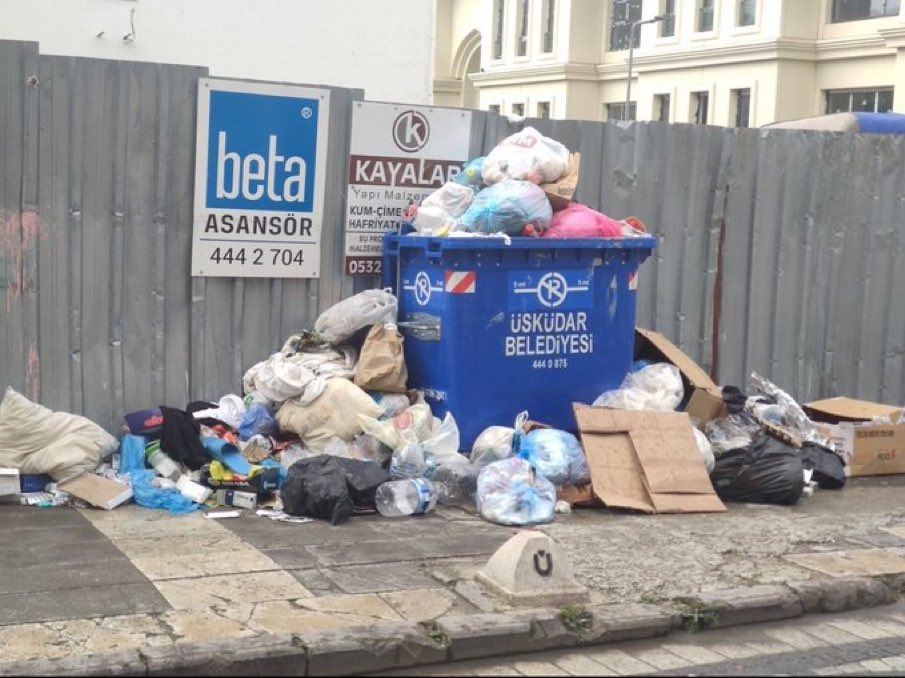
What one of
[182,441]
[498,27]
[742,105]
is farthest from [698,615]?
[498,27]

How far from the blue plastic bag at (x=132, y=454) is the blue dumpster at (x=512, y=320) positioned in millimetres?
1830

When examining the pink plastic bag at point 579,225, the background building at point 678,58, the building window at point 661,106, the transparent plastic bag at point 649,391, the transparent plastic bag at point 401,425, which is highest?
the background building at point 678,58

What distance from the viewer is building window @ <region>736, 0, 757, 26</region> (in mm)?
38375

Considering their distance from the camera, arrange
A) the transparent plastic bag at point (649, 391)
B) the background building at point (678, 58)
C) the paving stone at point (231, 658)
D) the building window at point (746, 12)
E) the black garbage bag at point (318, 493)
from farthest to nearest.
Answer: the building window at point (746, 12), the background building at point (678, 58), the transparent plastic bag at point (649, 391), the black garbage bag at point (318, 493), the paving stone at point (231, 658)

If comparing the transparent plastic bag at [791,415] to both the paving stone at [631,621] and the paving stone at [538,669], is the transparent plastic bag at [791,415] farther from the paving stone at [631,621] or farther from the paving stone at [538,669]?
the paving stone at [538,669]

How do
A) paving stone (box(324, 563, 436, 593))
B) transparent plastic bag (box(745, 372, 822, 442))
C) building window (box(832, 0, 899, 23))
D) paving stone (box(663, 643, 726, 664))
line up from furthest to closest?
1. building window (box(832, 0, 899, 23))
2. transparent plastic bag (box(745, 372, 822, 442))
3. paving stone (box(324, 563, 436, 593))
4. paving stone (box(663, 643, 726, 664))

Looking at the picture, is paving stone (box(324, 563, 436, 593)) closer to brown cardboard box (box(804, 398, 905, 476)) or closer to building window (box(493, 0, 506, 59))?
brown cardboard box (box(804, 398, 905, 476))

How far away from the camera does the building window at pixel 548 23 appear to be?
48225 millimetres

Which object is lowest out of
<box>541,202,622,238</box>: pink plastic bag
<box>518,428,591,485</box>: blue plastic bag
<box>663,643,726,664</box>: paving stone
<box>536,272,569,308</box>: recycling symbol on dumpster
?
<box>663,643,726,664</box>: paving stone

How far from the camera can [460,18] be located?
54750 millimetres

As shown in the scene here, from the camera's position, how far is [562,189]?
8422 mm

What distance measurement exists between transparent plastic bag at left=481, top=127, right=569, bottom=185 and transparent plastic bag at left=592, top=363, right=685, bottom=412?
4.92 feet

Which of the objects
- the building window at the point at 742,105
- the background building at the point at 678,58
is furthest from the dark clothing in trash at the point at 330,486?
the building window at the point at 742,105

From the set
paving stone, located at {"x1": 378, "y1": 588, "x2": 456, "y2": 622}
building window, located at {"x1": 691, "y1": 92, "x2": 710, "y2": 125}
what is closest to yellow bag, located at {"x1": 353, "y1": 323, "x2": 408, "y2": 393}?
paving stone, located at {"x1": 378, "y1": 588, "x2": 456, "y2": 622}
